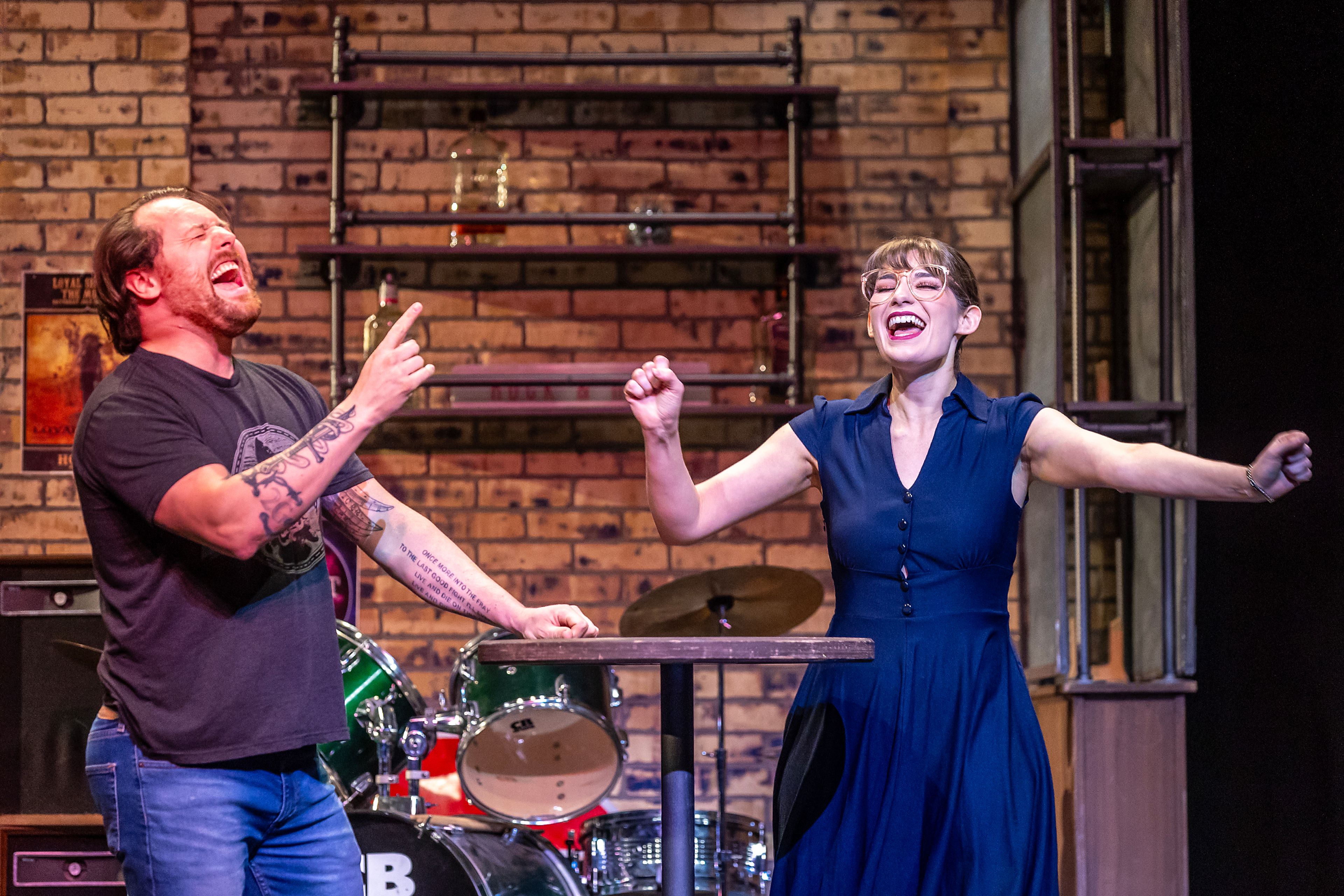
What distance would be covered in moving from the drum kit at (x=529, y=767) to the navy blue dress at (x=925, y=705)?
41.2 inches

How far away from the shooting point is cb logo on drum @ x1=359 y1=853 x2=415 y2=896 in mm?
2746

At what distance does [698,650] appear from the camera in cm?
144

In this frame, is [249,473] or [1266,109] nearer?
[249,473]

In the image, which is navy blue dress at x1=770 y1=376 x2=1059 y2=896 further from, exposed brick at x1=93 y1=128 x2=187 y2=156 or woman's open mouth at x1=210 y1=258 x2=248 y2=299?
exposed brick at x1=93 y1=128 x2=187 y2=156

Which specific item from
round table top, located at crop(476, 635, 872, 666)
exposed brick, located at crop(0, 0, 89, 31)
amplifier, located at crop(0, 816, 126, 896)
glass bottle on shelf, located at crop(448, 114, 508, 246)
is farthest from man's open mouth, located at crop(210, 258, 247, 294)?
exposed brick, located at crop(0, 0, 89, 31)

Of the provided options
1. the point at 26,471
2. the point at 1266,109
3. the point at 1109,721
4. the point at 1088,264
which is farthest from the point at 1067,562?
the point at 26,471

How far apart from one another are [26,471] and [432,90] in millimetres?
1718

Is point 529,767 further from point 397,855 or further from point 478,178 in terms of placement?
point 478,178

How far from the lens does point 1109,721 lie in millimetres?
3090

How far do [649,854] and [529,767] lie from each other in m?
0.38

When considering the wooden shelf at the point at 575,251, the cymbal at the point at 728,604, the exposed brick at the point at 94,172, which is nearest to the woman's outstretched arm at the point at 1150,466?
the cymbal at the point at 728,604

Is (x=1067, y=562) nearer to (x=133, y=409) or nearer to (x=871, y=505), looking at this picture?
(x=871, y=505)

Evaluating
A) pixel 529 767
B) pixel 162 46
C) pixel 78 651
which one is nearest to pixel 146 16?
pixel 162 46

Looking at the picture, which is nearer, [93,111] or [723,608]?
[723,608]
